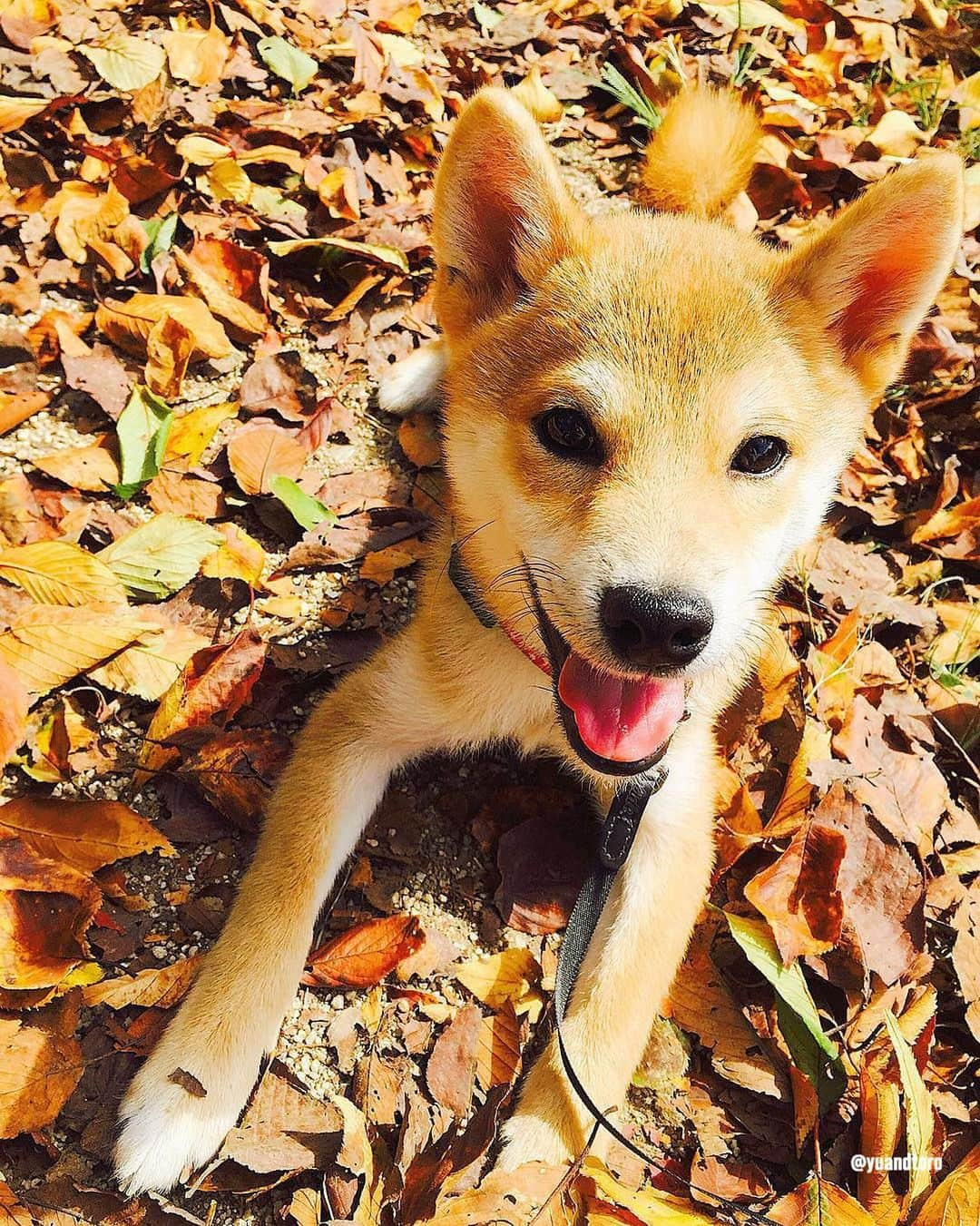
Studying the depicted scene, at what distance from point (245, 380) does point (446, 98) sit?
2.01 meters

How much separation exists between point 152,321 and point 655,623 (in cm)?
246

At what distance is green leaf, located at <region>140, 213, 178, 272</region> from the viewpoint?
12.1ft

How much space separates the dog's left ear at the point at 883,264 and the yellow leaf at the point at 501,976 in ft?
5.94

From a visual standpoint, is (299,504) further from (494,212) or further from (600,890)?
(600,890)

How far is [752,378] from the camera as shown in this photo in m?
2.27

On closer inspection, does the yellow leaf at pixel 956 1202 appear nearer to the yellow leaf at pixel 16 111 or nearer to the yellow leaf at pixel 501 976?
the yellow leaf at pixel 501 976

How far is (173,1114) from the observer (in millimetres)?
2270

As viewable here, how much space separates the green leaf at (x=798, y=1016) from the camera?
2.51m

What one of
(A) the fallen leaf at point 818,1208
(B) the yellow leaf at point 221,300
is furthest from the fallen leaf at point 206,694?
(A) the fallen leaf at point 818,1208

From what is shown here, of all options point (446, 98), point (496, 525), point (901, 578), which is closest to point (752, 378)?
point (496, 525)

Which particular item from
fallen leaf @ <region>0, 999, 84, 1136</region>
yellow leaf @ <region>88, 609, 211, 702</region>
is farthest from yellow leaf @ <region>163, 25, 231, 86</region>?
fallen leaf @ <region>0, 999, 84, 1136</region>

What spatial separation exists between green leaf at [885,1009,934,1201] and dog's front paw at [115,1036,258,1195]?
1613mm

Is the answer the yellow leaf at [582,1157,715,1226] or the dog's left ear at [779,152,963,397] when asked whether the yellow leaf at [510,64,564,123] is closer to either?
the dog's left ear at [779,152,963,397]

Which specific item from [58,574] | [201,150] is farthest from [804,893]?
[201,150]
